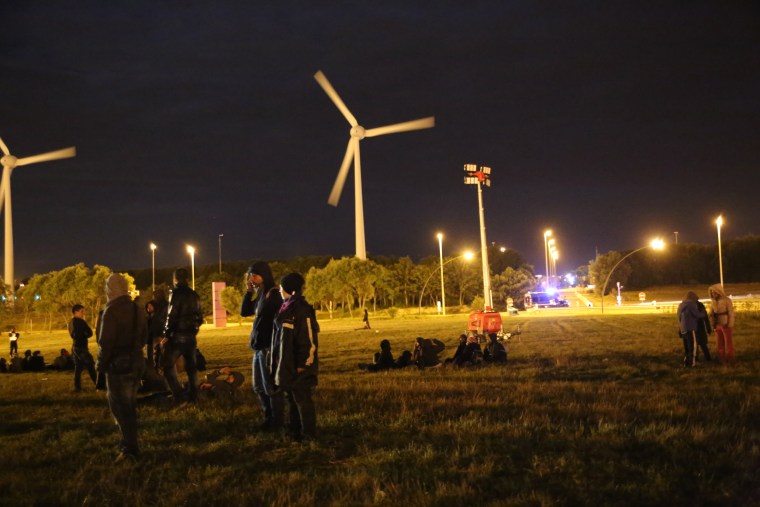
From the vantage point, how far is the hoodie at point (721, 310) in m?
14.9

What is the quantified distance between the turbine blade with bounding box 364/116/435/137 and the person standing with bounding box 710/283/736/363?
62.1 m

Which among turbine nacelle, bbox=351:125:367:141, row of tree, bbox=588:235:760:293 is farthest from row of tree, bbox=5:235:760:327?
turbine nacelle, bbox=351:125:367:141

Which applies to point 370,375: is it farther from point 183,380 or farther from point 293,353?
point 293,353

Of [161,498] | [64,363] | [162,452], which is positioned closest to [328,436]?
[162,452]

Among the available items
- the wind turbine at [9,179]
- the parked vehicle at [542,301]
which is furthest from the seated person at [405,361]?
the wind turbine at [9,179]

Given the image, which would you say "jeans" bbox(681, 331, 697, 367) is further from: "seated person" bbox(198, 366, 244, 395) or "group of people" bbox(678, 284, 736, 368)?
"seated person" bbox(198, 366, 244, 395)

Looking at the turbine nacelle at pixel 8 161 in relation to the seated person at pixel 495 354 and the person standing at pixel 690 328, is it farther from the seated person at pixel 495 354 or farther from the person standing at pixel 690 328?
the person standing at pixel 690 328

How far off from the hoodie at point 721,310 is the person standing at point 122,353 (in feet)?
41.8

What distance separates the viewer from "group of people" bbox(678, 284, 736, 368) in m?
15.1

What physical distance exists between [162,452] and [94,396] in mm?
5855

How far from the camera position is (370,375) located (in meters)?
15.1

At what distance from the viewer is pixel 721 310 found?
15.0 m

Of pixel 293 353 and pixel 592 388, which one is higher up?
pixel 293 353

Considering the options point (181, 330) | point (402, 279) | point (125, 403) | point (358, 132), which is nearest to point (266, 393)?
point (125, 403)
